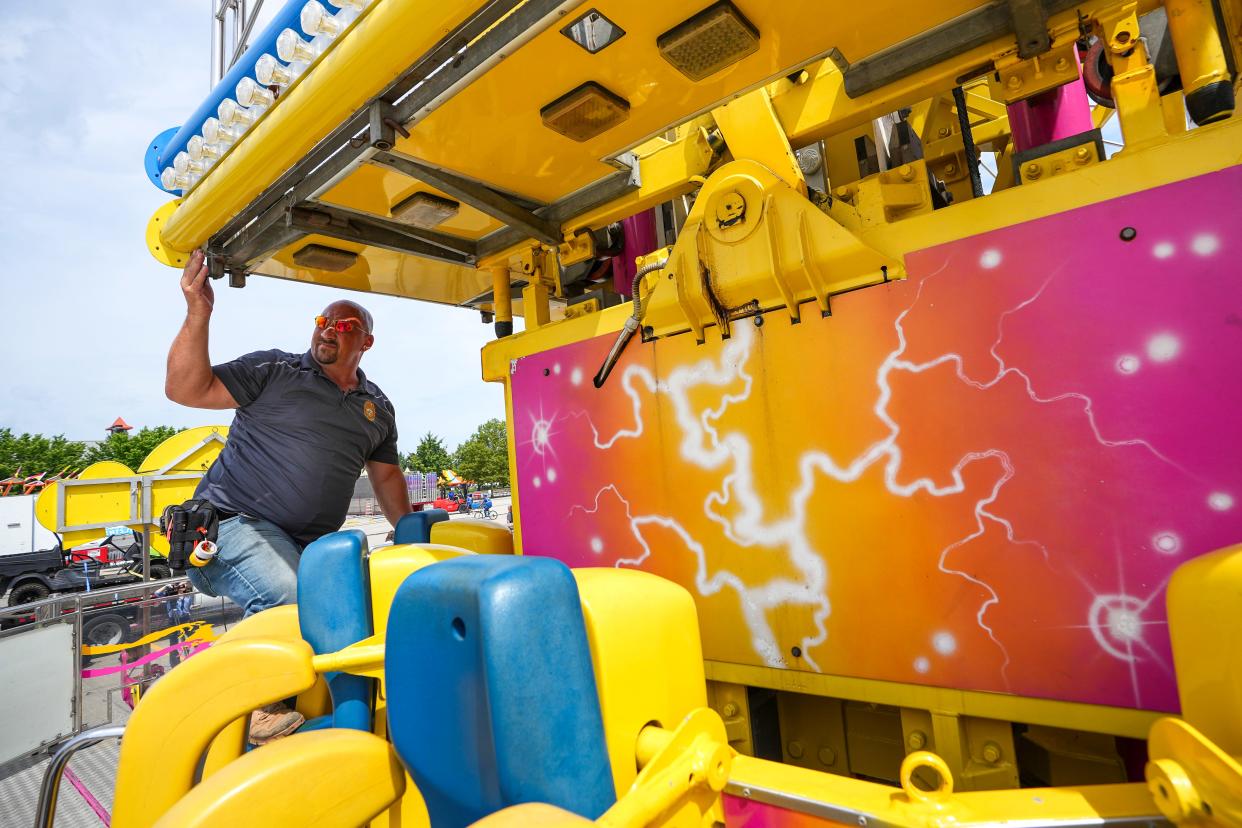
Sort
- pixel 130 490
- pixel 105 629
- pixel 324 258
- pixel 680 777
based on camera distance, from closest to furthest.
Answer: pixel 680 777 < pixel 324 258 < pixel 105 629 < pixel 130 490

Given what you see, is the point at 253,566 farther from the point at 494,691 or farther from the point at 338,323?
the point at 494,691

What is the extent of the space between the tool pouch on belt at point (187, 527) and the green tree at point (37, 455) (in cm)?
4131

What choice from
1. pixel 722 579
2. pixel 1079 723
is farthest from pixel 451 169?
pixel 1079 723

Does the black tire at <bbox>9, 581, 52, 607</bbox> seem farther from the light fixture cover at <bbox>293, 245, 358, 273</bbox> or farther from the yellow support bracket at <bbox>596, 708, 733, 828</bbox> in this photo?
the yellow support bracket at <bbox>596, 708, 733, 828</bbox>

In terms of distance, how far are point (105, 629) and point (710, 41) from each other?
6549 mm

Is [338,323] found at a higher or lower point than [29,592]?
higher

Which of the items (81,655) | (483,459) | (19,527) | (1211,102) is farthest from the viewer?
(483,459)

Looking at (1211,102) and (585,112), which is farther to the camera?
(585,112)

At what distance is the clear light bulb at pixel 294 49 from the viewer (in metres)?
1.75

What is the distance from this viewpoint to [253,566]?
2.62 m

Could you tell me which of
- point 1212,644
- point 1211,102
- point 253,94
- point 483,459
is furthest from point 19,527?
point 483,459

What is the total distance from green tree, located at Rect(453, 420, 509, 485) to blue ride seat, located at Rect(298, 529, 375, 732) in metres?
39.7

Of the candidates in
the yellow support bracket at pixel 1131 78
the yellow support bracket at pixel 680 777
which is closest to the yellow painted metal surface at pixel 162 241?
the yellow support bracket at pixel 680 777

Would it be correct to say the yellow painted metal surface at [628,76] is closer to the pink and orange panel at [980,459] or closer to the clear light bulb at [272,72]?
the clear light bulb at [272,72]
